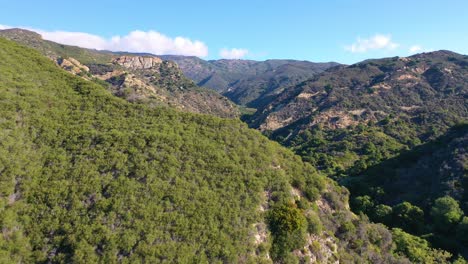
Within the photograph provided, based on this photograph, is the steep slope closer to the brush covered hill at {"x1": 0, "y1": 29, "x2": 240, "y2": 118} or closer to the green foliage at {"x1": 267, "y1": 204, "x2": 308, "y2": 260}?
the green foliage at {"x1": 267, "y1": 204, "x2": 308, "y2": 260}

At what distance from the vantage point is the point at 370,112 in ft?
360

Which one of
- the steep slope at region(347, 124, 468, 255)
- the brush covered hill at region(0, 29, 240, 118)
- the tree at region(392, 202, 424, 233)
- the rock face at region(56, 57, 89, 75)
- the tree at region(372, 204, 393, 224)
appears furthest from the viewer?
the brush covered hill at region(0, 29, 240, 118)

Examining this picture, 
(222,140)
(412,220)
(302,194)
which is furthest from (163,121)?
(412,220)

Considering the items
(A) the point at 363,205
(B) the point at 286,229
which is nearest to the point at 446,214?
(A) the point at 363,205

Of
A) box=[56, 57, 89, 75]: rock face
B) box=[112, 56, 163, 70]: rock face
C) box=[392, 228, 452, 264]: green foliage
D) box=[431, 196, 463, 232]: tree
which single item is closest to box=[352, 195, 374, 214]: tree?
box=[431, 196, 463, 232]: tree

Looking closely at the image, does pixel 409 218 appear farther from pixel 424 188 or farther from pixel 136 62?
pixel 136 62

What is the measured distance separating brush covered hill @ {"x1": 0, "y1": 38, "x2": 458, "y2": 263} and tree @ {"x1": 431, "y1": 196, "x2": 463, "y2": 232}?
276 inches

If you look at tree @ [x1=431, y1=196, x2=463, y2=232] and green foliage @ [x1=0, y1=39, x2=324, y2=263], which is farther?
tree @ [x1=431, y1=196, x2=463, y2=232]

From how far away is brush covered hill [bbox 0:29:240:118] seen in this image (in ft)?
364

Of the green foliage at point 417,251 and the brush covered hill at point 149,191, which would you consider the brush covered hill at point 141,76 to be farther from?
the green foliage at point 417,251

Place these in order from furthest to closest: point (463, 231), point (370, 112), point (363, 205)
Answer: point (370, 112), point (363, 205), point (463, 231)

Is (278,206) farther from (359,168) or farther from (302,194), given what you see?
(359,168)

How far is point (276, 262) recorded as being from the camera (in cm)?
2220

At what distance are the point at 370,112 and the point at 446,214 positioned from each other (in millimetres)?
77333
